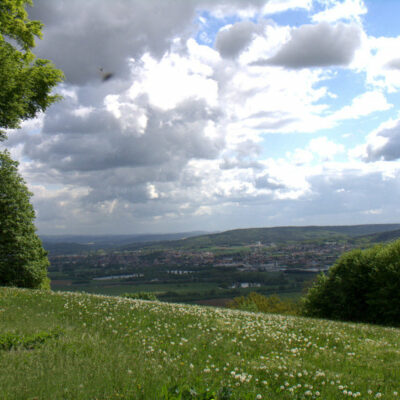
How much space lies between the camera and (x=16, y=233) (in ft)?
131

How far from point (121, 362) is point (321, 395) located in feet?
15.3

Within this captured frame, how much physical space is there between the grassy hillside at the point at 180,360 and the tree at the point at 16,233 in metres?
27.9

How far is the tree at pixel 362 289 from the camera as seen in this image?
33875mm

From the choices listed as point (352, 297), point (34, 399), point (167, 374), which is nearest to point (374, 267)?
point (352, 297)

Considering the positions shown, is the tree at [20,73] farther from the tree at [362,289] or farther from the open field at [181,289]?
the open field at [181,289]

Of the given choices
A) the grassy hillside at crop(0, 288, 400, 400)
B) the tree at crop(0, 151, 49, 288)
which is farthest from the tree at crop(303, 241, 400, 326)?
the tree at crop(0, 151, 49, 288)

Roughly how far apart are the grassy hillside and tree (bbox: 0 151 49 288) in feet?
91.6

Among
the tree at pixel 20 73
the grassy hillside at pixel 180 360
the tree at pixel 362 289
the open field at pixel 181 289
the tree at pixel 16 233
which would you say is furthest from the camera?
the open field at pixel 181 289

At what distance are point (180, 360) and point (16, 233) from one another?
3730 cm

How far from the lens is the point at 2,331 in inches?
441

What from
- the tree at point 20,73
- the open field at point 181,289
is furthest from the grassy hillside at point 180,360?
the open field at point 181,289

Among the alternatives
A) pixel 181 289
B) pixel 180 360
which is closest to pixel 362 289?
pixel 180 360

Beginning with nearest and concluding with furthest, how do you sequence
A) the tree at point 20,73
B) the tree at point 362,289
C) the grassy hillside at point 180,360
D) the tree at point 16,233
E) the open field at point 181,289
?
the grassy hillside at point 180,360, the tree at point 20,73, the tree at point 362,289, the tree at point 16,233, the open field at point 181,289

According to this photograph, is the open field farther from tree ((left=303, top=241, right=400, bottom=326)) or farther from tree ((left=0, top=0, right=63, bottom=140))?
tree ((left=0, top=0, right=63, bottom=140))
